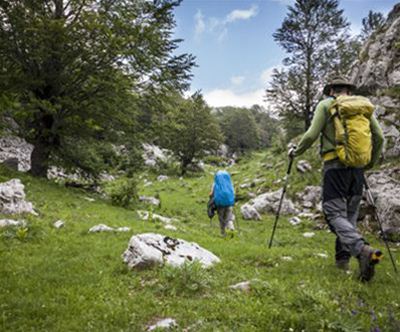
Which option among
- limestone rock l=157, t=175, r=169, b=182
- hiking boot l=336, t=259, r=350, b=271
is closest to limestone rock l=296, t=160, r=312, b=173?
hiking boot l=336, t=259, r=350, b=271

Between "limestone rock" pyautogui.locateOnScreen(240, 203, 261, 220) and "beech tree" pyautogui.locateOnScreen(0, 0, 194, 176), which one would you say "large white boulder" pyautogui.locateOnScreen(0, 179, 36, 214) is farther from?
"limestone rock" pyautogui.locateOnScreen(240, 203, 261, 220)

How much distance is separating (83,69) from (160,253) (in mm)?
13709

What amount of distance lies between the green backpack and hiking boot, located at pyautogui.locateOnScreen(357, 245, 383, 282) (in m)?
1.48

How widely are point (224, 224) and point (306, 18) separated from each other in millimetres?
28102

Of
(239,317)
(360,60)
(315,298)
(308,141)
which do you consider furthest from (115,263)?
(360,60)

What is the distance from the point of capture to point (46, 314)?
4363mm

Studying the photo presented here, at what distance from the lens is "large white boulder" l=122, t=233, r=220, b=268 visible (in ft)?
20.1

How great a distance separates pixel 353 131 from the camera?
224 inches

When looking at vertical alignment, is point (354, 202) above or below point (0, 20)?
below

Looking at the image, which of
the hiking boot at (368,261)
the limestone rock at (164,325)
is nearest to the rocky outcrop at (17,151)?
the limestone rock at (164,325)

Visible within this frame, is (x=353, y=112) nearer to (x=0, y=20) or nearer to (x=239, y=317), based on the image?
(x=239, y=317)

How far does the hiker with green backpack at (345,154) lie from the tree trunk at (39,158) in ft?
52.1

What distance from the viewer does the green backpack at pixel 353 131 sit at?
223 inches

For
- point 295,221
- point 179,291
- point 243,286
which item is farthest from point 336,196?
point 295,221
